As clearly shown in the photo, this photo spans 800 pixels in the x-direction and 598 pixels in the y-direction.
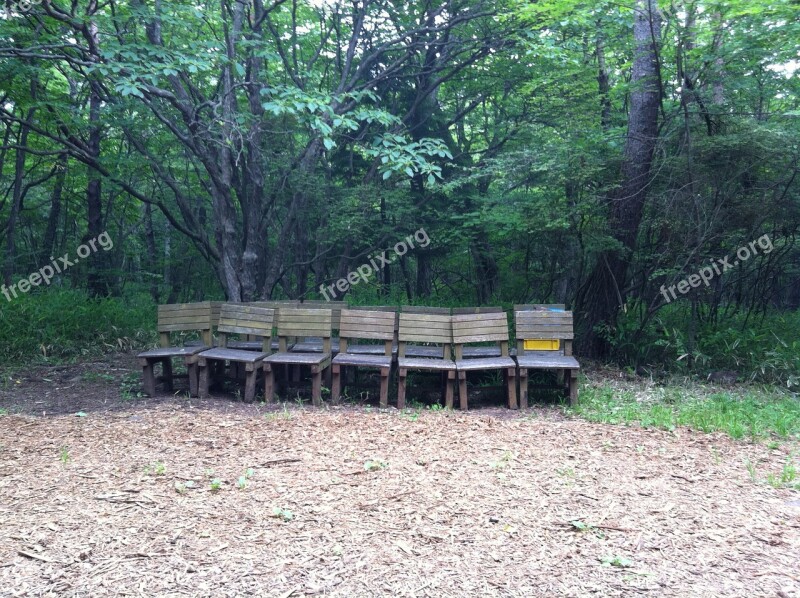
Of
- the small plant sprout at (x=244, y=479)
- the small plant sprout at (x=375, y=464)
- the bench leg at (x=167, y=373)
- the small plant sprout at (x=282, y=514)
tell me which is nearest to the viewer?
the small plant sprout at (x=282, y=514)

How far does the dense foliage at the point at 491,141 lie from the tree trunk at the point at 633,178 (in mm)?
33

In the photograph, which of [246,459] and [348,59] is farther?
[348,59]

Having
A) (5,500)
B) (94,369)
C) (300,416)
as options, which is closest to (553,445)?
(300,416)

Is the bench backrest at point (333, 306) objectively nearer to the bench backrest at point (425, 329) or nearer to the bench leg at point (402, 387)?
the bench backrest at point (425, 329)

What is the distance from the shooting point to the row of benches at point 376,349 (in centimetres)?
663

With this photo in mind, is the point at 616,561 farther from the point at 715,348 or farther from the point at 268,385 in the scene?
the point at 715,348

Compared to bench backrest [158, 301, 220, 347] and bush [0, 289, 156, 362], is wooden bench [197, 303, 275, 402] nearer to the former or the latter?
bench backrest [158, 301, 220, 347]

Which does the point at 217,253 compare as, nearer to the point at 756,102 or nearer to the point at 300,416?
the point at 300,416

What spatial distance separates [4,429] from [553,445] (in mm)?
5042

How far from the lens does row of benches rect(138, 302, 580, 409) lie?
663cm

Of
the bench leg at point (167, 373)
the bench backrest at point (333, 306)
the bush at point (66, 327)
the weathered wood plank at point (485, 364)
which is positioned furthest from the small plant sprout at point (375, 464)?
the bush at point (66, 327)

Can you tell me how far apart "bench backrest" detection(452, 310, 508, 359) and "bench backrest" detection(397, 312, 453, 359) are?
92mm

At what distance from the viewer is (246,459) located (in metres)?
4.67

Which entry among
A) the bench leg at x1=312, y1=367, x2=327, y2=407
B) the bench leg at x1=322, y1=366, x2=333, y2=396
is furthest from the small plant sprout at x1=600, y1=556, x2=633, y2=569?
the bench leg at x1=322, y1=366, x2=333, y2=396
